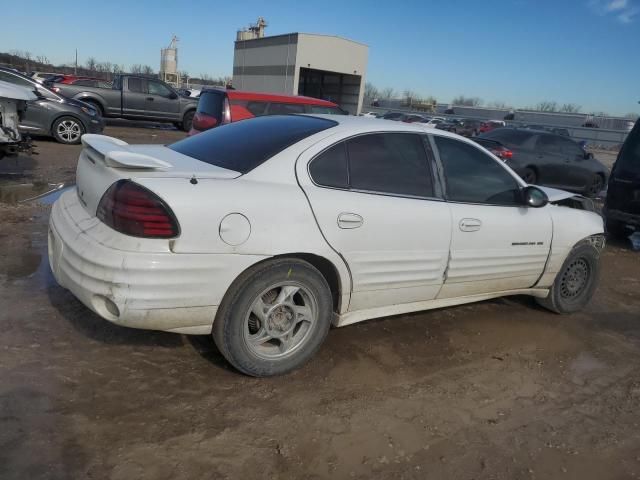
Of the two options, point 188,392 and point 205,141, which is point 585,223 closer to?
point 205,141

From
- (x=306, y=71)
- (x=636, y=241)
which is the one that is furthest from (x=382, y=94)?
(x=636, y=241)

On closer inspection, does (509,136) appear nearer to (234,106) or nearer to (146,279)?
(234,106)

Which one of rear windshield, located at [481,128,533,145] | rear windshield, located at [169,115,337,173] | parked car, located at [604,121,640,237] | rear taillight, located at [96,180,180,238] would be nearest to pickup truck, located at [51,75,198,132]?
rear windshield, located at [481,128,533,145]

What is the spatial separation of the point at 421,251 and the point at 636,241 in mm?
6514

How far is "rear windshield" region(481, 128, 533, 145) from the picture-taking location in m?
11.5

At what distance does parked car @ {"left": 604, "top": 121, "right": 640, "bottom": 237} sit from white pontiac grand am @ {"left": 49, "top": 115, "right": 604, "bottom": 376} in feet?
13.5

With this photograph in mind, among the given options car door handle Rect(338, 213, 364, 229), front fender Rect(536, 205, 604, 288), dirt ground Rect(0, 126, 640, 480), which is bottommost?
dirt ground Rect(0, 126, 640, 480)

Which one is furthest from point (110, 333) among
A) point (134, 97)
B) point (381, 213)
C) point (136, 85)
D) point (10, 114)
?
point (136, 85)

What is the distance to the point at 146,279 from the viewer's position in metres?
2.64

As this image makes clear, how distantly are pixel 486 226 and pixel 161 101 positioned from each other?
16.0 meters

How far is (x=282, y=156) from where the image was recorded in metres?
3.13

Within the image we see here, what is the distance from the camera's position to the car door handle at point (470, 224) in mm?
3701

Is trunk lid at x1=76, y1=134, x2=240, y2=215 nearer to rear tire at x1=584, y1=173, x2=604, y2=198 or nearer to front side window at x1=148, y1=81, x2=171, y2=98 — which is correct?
rear tire at x1=584, y1=173, x2=604, y2=198

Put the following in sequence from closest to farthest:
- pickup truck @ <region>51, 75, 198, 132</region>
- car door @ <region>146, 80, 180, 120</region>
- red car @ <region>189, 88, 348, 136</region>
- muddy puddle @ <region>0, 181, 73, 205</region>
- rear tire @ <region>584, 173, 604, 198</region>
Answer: muddy puddle @ <region>0, 181, 73, 205</region> → red car @ <region>189, 88, 348, 136</region> → rear tire @ <region>584, 173, 604, 198</region> → pickup truck @ <region>51, 75, 198, 132</region> → car door @ <region>146, 80, 180, 120</region>
